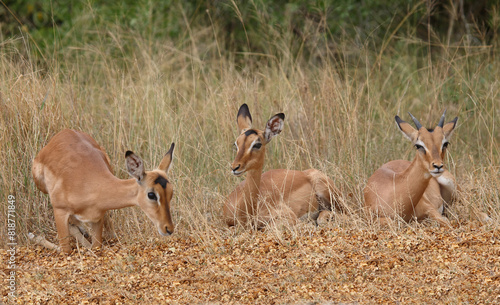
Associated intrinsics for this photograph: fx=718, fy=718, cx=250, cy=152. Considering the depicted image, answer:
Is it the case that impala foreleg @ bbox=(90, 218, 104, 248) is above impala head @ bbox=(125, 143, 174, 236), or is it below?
below

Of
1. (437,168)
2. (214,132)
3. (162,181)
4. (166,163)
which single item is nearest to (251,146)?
(166,163)

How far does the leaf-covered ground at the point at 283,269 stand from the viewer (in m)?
4.81

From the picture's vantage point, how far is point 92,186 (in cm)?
588

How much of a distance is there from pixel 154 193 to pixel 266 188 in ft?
6.60

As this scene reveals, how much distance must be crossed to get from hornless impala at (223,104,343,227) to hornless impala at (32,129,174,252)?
0.94m

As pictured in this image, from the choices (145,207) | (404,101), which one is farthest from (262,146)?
(404,101)

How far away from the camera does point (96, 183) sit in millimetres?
5895

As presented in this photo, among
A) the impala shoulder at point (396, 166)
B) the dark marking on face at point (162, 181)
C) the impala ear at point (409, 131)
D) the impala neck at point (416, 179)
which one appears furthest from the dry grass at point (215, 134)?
the impala ear at point (409, 131)

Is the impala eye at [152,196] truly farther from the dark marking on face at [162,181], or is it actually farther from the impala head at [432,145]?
the impala head at [432,145]

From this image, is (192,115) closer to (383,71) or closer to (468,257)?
(383,71)

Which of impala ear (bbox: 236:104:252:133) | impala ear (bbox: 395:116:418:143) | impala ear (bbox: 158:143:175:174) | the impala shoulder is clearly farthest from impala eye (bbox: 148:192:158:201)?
the impala shoulder

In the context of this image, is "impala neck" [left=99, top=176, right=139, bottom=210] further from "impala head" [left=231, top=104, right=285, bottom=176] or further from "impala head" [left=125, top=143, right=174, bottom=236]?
"impala head" [left=231, top=104, right=285, bottom=176]

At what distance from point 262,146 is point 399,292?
Answer: 2.39m

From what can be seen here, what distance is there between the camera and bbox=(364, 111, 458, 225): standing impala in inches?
253
